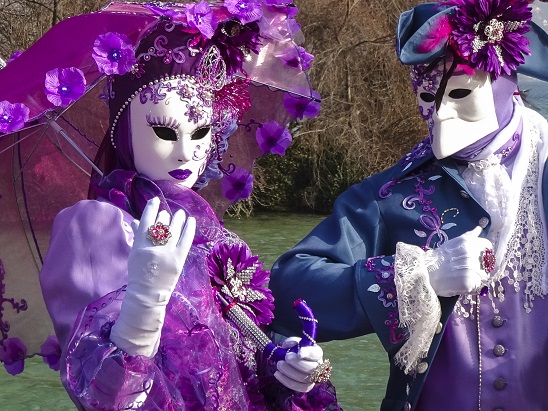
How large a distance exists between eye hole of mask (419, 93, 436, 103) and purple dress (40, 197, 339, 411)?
592 millimetres

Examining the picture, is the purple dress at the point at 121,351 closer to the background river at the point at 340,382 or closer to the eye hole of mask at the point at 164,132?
the eye hole of mask at the point at 164,132

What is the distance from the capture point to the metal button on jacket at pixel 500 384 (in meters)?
2.37

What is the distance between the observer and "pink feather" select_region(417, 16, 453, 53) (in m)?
2.37

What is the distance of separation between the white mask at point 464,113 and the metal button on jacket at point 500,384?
527 millimetres

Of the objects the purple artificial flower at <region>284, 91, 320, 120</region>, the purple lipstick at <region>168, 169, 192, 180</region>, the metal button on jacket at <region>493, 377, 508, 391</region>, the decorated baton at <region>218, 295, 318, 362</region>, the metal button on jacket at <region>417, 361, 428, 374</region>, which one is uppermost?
the purple artificial flower at <region>284, 91, 320, 120</region>

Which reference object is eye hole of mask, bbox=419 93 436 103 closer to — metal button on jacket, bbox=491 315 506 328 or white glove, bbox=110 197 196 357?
metal button on jacket, bbox=491 315 506 328

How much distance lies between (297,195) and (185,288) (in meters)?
8.74

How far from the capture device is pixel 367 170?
1066 centimetres

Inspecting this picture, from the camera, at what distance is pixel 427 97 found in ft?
8.13

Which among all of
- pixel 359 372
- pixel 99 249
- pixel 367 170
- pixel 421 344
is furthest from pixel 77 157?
pixel 367 170

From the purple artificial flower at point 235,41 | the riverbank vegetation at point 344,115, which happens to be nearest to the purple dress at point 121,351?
the purple artificial flower at point 235,41

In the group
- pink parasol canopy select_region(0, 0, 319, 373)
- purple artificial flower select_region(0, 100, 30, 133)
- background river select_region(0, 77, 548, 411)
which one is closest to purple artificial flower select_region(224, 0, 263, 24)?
pink parasol canopy select_region(0, 0, 319, 373)

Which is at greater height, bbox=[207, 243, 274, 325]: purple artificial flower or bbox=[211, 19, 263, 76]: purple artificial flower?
bbox=[211, 19, 263, 76]: purple artificial flower

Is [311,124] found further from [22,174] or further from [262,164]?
[22,174]
